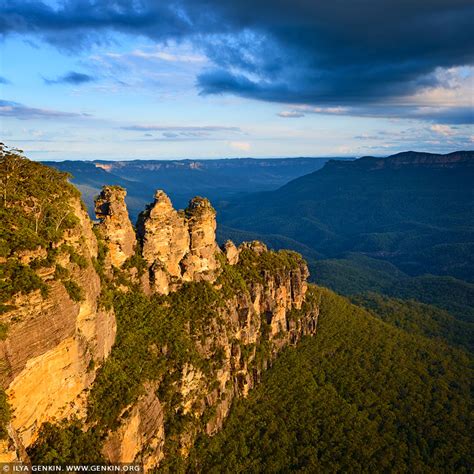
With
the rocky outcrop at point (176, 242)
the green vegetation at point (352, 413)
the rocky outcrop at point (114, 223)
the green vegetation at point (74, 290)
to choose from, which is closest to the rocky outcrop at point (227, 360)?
the green vegetation at point (352, 413)

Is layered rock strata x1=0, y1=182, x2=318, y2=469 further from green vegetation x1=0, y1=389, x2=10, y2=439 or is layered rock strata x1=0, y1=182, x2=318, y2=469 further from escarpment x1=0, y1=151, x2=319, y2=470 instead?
green vegetation x1=0, y1=389, x2=10, y2=439

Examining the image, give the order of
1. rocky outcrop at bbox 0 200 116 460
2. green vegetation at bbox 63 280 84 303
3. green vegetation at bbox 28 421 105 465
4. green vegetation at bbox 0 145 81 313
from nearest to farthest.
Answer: rocky outcrop at bbox 0 200 116 460 < green vegetation at bbox 0 145 81 313 < green vegetation at bbox 28 421 105 465 < green vegetation at bbox 63 280 84 303

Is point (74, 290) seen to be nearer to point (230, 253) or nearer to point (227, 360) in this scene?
point (227, 360)

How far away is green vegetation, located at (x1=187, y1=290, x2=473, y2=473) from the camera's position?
50.0m

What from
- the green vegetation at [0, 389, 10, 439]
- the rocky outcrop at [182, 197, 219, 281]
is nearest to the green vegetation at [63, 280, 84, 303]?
the green vegetation at [0, 389, 10, 439]

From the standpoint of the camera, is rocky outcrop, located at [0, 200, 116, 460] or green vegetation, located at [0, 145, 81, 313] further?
green vegetation, located at [0, 145, 81, 313]

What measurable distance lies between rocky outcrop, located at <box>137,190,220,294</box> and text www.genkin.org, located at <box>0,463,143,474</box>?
2150cm

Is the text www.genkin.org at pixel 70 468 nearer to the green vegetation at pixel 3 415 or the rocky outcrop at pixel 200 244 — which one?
the green vegetation at pixel 3 415

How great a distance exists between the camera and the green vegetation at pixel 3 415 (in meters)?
23.5

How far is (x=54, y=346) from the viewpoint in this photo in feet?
93.2

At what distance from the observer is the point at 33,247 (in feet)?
94.1

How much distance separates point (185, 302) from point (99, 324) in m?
18.0

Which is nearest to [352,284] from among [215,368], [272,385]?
[272,385]

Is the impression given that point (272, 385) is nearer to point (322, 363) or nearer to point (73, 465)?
point (322, 363)
